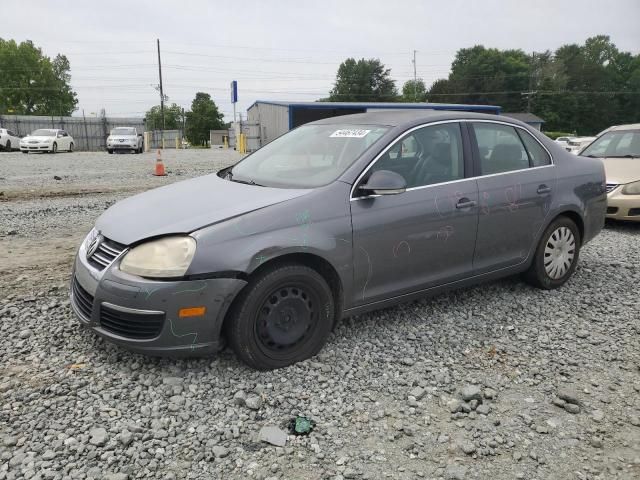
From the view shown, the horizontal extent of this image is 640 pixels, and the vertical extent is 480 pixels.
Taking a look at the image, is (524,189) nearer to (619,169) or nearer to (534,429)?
(534,429)

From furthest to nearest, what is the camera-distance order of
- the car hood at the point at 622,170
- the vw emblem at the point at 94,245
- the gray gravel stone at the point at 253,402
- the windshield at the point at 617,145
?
the windshield at the point at 617,145 → the car hood at the point at 622,170 → the vw emblem at the point at 94,245 → the gray gravel stone at the point at 253,402

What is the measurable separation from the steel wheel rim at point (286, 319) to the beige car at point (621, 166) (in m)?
6.15

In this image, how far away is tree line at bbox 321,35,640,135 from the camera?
292ft

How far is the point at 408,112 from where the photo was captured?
14.3 feet

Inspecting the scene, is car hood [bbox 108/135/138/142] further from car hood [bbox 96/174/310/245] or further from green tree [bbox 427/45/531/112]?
green tree [bbox 427/45/531/112]

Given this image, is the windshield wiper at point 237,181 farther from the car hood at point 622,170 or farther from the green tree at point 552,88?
the green tree at point 552,88

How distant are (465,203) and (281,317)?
170 cm

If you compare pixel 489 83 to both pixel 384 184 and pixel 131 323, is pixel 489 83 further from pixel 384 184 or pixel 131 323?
pixel 131 323

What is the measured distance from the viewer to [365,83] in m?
103

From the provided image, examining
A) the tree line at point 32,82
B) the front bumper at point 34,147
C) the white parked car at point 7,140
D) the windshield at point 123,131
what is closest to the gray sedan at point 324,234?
the front bumper at point 34,147

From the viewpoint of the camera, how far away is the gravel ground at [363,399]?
252cm

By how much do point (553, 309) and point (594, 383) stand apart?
123cm

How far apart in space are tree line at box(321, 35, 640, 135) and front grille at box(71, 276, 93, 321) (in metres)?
91.0

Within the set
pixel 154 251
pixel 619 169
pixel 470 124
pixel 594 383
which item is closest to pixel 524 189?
pixel 470 124
